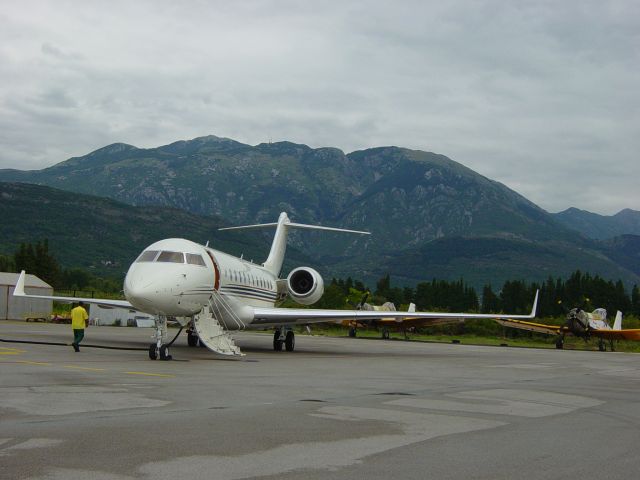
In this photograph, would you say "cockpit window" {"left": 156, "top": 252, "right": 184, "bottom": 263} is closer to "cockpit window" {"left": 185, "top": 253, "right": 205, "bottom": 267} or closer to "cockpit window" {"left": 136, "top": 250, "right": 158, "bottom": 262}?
"cockpit window" {"left": 136, "top": 250, "right": 158, "bottom": 262}

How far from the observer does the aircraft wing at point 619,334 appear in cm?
4456

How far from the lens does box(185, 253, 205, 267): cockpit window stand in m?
22.6

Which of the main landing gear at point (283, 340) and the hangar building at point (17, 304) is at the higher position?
the main landing gear at point (283, 340)

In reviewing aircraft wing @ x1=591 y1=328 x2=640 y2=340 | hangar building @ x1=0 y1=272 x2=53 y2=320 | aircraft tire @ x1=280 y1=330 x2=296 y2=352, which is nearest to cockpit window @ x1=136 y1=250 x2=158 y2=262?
aircraft tire @ x1=280 y1=330 x2=296 y2=352

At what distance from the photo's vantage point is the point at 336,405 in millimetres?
11844

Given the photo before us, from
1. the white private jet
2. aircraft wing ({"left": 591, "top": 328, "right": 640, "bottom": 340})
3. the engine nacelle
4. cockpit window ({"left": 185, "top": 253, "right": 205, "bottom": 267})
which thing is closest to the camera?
the white private jet

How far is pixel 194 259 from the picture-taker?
2283cm

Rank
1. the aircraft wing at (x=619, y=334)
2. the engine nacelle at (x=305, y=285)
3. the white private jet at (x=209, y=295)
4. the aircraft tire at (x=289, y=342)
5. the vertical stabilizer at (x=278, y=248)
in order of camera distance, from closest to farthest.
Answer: the white private jet at (x=209, y=295) → the aircraft tire at (x=289, y=342) → the engine nacelle at (x=305, y=285) → the vertical stabilizer at (x=278, y=248) → the aircraft wing at (x=619, y=334)

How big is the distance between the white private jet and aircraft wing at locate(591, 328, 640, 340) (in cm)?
2083

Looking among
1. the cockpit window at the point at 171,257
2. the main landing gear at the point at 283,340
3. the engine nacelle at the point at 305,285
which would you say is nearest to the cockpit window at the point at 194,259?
the cockpit window at the point at 171,257

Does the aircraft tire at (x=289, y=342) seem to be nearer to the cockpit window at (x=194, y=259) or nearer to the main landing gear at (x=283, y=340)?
the main landing gear at (x=283, y=340)

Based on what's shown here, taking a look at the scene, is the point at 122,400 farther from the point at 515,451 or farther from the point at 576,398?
the point at 576,398

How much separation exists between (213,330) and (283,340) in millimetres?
6371

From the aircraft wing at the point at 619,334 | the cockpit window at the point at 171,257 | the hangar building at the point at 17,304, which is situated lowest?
the hangar building at the point at 17,304
